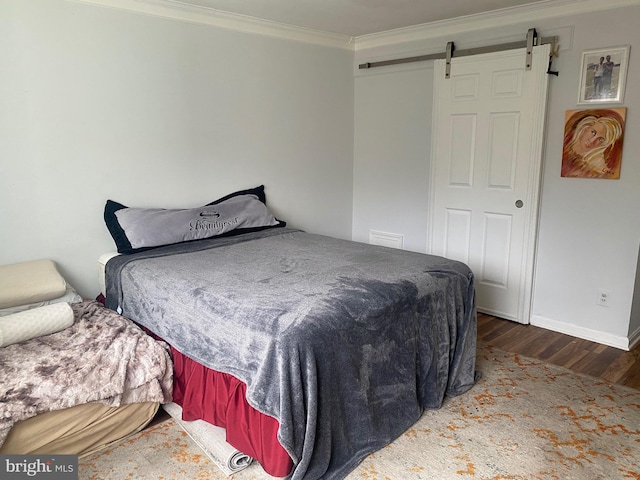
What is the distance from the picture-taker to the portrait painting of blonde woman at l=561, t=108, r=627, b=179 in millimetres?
3014

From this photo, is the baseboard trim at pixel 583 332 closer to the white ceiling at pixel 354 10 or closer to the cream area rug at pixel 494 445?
the cream area rug at pixel 494 445

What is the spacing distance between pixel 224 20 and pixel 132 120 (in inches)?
40.6

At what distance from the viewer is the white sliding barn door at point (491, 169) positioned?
3.37 meters

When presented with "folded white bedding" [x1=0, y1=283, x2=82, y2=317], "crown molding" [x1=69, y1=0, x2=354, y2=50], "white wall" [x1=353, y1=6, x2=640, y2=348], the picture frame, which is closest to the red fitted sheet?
"folded white bedding" [x1=0, y1=283, x2=82, y2=317]

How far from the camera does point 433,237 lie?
405 cm

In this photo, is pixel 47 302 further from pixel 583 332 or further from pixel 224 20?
pixel 583 332

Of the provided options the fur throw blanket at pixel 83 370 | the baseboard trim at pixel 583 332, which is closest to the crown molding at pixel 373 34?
the fur throw blanket at pixel 83 370

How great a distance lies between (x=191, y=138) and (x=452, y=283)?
2.12 meters

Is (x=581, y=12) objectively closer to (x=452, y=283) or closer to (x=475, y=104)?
(x=475, y=104)

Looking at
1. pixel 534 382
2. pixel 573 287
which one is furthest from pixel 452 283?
pixel 573 287

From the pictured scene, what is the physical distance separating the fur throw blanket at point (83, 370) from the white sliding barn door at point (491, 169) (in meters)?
2.51

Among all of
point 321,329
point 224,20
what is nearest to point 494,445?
point 321,329

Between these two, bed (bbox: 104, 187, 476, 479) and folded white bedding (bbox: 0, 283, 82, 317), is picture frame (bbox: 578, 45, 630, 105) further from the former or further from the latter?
folded white bedding (bbox: 0, 283, 82, 317)

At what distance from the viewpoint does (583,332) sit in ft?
11.0
